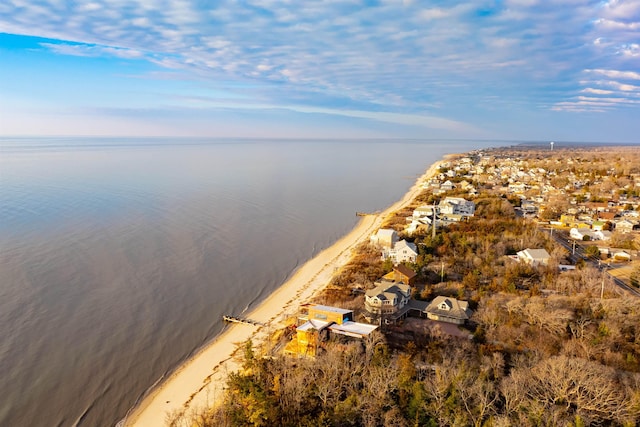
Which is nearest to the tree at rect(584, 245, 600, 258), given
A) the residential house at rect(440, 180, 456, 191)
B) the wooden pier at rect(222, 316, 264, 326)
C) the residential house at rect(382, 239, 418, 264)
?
the residential house at rect(382, 239, 418, 264)

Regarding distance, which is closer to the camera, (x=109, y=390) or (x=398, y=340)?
(x=109, y=390)

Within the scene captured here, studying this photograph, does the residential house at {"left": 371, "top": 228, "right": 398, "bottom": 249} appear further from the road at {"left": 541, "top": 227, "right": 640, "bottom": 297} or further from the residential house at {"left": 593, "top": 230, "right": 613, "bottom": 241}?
the residential house at {"left": 593, "top": 230, "right": 613, "bottom": 241}

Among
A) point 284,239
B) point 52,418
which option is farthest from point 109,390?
point 284,239

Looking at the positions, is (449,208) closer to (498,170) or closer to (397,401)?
(397,401)

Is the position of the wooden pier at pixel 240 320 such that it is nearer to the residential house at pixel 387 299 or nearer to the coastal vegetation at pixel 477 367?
the coastal vegetation at pixel 477 367

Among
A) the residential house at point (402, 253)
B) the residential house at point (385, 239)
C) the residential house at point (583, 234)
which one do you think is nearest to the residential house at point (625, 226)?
the residential house at point (583, 234)

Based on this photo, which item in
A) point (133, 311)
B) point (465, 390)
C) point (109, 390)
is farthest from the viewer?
point (133, 311)

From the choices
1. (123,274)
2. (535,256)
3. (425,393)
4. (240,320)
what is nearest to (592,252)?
(535,256)
